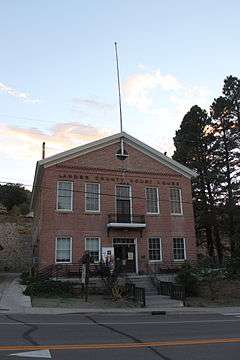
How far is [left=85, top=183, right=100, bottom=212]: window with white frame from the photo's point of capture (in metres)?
32.0

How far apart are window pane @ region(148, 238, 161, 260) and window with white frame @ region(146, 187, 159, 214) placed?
7.30 ft

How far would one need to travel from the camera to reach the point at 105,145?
3353 cm

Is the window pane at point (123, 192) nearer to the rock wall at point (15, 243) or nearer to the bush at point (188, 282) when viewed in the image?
the bush at point (188, 282)

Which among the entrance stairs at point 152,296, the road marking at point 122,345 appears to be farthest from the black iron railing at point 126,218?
the road marking at point 122,345

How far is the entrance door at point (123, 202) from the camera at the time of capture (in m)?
32.5

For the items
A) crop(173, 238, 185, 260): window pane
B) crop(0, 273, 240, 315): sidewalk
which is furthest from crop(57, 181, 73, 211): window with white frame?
crop(0, 273, 240, 315): sidewalk

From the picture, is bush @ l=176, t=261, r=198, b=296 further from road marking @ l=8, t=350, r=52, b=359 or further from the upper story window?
road marking @ l=8, t=350, r=52, b=359

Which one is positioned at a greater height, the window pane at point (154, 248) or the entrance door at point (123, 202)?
the entrance door at point (123, 202)

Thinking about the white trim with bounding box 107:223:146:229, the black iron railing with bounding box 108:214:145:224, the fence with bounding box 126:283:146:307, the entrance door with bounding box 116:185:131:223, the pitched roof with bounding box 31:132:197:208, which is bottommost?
the fence with bounding box 126:283:146:307

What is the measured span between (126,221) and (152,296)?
26.5 feet

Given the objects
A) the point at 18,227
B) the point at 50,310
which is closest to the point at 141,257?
the point at 50,310

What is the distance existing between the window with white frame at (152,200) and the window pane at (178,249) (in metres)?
2.78

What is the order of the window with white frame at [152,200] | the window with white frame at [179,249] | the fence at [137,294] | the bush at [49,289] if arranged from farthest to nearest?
the window with white frame at [152,200]
the window with white frame at [179,249]
the bush at [49,289]
the fence at [137,294]

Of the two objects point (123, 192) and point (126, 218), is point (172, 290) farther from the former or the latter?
point (123, 192)
